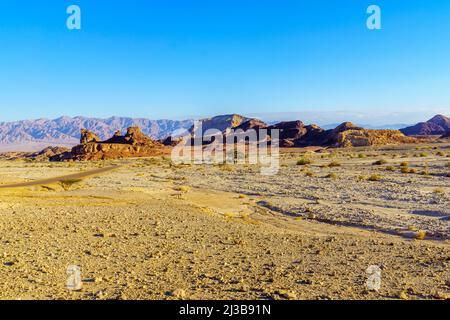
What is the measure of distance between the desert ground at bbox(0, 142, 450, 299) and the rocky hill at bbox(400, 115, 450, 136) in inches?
5392

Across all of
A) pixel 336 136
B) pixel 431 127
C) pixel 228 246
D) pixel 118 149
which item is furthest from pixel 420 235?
pixel 431 127

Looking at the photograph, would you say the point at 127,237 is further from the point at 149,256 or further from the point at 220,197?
the point at 220,197

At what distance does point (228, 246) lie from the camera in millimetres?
10539

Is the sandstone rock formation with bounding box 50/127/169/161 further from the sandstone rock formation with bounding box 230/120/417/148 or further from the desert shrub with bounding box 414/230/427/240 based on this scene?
the desert shrub with bounding box 414/230/427/240

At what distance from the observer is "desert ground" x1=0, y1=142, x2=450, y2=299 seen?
7.36 m

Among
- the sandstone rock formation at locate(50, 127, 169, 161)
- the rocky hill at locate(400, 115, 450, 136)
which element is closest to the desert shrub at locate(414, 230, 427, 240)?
the sandstone rock formation at locate(50, 127, 169, 161)

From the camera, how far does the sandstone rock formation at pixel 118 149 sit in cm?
7600

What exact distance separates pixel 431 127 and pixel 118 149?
11845 centimetres

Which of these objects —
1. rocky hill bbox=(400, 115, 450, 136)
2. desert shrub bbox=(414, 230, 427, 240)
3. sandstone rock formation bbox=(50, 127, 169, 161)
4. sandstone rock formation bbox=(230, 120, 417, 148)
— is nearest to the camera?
desert shrub bbox=(414, 230, 427, 240)

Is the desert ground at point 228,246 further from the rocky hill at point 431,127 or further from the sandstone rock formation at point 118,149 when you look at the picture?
the rocky hill at point 431,127

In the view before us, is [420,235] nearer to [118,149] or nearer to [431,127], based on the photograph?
[118,149]

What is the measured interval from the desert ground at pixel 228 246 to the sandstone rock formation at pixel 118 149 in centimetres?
5834

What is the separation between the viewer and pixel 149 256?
9391mm
